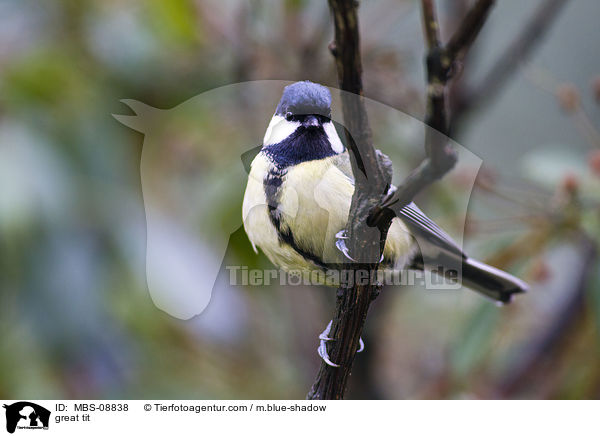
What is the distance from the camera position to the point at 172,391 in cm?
119

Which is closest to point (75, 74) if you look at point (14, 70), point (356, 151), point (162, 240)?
point (14, 70)

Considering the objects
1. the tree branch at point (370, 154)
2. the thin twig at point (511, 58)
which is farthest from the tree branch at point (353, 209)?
the thin twig at point (511, 58)

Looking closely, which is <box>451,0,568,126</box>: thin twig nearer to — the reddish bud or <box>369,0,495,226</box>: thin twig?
the reddish bud

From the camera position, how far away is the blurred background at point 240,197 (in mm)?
677

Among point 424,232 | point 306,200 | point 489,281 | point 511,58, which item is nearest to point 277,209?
point 306,200

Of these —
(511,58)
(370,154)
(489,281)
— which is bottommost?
(489,281)

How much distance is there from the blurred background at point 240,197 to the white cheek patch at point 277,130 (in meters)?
0.07

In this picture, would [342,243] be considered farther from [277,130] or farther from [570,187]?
[570,187]

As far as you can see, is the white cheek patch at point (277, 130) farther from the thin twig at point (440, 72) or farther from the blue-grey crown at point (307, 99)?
the thin twig at point (440, 72)

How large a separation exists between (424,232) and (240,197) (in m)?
0.16

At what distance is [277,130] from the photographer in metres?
0.46

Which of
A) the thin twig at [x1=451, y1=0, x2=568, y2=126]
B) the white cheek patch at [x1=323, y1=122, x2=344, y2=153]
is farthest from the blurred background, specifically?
the white cheek patch at [x1=323, y1=122, x2=344, y2=153]

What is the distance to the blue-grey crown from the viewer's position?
42 centimetres

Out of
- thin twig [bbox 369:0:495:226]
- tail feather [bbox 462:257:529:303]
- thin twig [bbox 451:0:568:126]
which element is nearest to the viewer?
thin twig [bbox 369:0:495:226]
